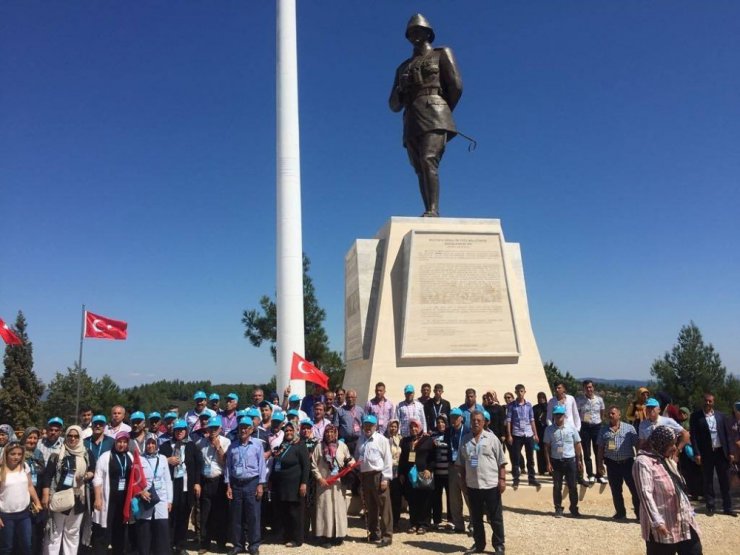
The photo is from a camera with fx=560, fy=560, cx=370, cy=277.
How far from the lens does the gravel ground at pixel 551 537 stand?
270 inches

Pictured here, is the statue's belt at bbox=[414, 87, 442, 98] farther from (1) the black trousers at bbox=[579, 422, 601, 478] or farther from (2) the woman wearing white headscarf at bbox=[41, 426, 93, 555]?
(2) the woman wearing white headscarf at bbox=[41, 426, 93, 555]

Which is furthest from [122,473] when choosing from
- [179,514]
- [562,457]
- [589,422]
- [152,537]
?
[589,422]

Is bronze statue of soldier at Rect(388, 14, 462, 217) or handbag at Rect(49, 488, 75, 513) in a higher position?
bronze statue of soldier at Rect(388, 14, 462, 217)

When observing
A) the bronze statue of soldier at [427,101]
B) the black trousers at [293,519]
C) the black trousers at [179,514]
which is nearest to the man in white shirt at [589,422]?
the black trousers at [293,519]

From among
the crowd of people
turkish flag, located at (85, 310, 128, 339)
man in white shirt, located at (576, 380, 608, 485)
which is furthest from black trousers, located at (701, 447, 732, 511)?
turkish flag, located at (85, 310, 128, 339)

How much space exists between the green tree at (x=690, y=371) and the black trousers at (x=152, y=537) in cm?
2380

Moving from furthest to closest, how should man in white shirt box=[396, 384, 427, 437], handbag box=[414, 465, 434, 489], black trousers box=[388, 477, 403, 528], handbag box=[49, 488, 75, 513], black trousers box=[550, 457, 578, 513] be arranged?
man in white shirt box=[396, 384, 427, 437] < black trousers box=[550, 457, 578, 513] < black trousers box=[388, 477, 403, 528] < handbag box=[414, 465, 434, 489] < handbag box=[49, 488, 75, 513]

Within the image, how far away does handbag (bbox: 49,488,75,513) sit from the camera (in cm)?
610

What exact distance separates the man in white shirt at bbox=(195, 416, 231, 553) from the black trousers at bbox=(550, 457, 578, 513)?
4749 mm

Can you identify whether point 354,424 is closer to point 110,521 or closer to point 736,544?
point 110,521

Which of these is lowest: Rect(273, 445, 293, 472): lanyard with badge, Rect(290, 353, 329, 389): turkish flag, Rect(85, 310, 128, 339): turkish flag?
Rect(273, 445, 293, 472): lanyard with badge

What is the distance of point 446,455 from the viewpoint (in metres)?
7.81

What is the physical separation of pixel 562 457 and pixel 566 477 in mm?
332

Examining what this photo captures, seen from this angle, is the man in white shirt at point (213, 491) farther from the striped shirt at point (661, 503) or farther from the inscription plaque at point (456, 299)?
the inscription plaque at point (456, 299)
